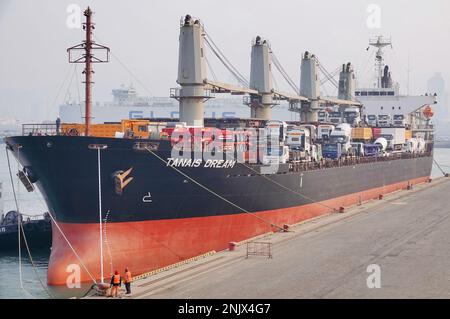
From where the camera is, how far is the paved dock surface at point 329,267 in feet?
68.7

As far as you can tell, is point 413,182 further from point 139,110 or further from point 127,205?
point 139,110

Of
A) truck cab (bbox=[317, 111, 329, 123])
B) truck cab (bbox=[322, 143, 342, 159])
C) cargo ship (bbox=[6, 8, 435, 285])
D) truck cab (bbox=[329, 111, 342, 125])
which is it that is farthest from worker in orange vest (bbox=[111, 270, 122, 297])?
truck cab (bbox=[329, 111, 342, 125])

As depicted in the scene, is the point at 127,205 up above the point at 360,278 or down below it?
above

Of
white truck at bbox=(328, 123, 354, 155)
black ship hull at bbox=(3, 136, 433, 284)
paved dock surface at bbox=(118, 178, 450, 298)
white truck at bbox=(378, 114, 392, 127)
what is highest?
white truck at bbox=(378, 114, 392, 127)

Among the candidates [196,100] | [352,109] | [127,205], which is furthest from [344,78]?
[127,205]

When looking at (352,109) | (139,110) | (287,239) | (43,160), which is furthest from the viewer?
(139,110)

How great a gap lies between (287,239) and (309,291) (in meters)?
10.1

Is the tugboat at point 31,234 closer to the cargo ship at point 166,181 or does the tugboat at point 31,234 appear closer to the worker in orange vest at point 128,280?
the cargo ship at point 166,181

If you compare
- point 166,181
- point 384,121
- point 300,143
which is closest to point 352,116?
point 384,121

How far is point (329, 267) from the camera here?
24688 mm

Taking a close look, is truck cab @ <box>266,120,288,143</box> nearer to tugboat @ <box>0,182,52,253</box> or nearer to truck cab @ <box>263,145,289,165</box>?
truck cab @ <box>263,145,289,165</box>

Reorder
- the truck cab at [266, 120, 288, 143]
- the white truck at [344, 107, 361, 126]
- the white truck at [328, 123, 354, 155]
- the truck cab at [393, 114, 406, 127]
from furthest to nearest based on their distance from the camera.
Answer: the truck cab at [393, 114, 406, 127], the white truck at [344, 107, 361, 126], the white truck at [328, 123, 354, 155], the truck cab at [266, 120, 288, 143]

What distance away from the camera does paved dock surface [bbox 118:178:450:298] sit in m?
21.0

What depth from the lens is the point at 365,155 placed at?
190ft
